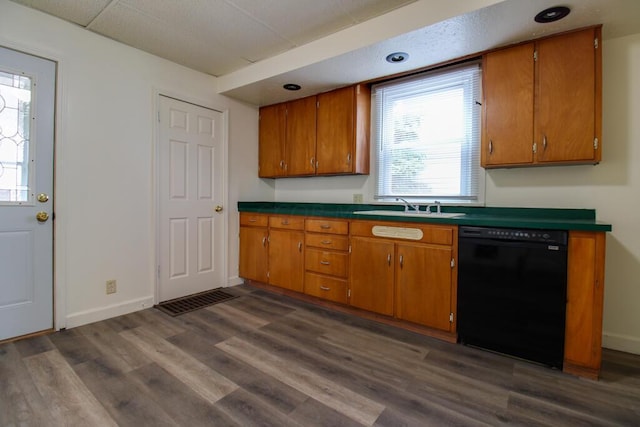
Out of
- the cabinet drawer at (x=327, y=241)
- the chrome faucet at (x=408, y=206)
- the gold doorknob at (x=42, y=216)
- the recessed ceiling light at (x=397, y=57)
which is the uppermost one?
the recessed ceiling light at (x=397, y=57)

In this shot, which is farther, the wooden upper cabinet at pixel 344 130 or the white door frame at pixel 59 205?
the wooden upper cabinet at pixel 344 130

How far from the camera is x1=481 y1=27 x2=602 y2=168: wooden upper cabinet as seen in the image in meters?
1.99

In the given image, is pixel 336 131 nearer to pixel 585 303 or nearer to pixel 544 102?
pixel 544 102

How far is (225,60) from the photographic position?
303 cm

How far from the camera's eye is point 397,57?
2.46 m

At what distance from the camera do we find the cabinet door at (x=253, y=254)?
3416 millimetres

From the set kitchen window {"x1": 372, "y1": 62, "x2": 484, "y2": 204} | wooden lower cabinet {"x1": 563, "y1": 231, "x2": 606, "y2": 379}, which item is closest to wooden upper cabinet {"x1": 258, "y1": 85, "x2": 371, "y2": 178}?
kitchen window {"x1": 372, "y1": 62, "x2": 484, "y2": 204}

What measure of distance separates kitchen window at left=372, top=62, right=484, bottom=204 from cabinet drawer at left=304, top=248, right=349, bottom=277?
84 centimetres

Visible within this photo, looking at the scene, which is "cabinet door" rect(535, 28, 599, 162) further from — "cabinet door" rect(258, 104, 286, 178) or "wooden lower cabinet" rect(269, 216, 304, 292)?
"cabinet door" rect(258, 104, 286, 178)

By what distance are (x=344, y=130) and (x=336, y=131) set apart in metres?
0.10

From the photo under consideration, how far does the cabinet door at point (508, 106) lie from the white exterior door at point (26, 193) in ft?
11.1

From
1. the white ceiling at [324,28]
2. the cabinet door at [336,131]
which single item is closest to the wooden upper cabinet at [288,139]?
the cabinet door at [336,131]

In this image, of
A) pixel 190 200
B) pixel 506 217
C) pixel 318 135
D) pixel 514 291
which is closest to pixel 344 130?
pixel 318 135

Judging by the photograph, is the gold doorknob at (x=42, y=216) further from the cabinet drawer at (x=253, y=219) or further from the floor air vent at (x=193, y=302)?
the cabinet drawer at (x=253, y=219)
